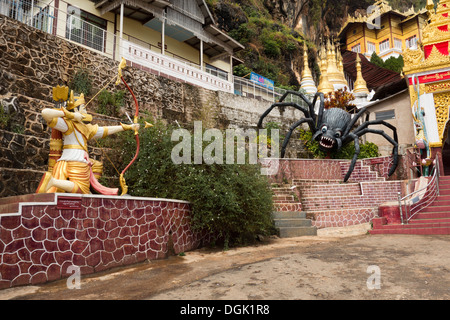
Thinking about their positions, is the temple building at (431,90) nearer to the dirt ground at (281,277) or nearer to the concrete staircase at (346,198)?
the concrete staircase at (346,198)

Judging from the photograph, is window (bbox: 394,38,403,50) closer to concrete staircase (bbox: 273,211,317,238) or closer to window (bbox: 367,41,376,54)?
window (bbox: 367,41,376,54)

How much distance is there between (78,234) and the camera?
16.0ft

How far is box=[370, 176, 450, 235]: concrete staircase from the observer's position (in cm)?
812

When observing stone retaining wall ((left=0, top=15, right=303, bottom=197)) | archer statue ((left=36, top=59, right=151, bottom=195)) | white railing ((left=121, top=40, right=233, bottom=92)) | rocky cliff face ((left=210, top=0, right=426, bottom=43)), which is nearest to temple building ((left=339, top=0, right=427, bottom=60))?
rocky cliff face ((left=210, top=0, right=426, bottom=43))

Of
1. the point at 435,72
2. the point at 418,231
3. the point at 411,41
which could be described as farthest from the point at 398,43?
the point at 418,231

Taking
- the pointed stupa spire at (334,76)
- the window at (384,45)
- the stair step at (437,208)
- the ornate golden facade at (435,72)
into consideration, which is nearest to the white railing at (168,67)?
the ornate golden facade at (435,72)

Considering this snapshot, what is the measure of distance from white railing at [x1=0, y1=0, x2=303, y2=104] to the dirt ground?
9.57 metres

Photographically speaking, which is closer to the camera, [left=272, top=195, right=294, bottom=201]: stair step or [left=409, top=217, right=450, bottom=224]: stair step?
[left=409, top=217, right=450, bottom=224]: stair step

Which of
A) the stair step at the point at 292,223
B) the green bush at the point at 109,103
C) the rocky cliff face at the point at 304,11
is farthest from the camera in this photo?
the rocky cliff face at the point at 304,11

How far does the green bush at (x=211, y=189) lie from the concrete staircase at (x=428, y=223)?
3319mm

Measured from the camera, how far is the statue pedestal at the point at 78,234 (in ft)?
13.9

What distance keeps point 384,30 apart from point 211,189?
4873 centimetres

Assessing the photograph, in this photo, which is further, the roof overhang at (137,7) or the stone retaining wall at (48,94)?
the roof overhang at (137,7)
